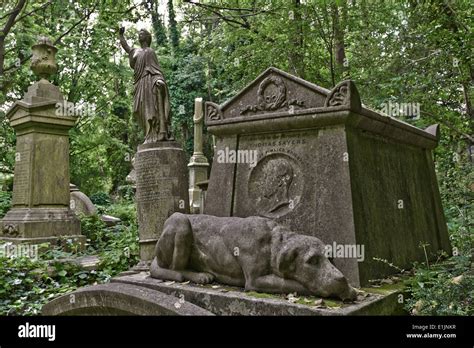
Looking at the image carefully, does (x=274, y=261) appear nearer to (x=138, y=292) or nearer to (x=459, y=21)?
(x=138, y=292)

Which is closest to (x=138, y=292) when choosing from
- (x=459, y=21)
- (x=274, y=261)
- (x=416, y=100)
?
(x=274, y=261)

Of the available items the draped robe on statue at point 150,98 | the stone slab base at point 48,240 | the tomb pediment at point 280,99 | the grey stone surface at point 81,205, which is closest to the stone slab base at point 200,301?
the tomb pediment at point 280,99

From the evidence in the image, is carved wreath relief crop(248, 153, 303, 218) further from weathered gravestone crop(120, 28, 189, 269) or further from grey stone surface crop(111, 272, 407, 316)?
weathered gravestone crop(120, 28, 189, 269)

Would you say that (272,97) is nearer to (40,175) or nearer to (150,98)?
(150,98)

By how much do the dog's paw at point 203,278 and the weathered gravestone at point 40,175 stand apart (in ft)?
19.8

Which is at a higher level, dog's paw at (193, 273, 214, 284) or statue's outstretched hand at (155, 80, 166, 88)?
statue's outstretched hand at (155, 80, 166, 88)

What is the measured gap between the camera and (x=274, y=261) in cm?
401

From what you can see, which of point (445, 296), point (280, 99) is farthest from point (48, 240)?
point (445, 296)

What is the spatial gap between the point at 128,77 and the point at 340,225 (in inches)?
607

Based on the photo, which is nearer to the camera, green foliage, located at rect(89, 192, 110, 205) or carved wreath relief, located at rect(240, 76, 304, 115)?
carved wreath relief, located at rect(240, 76, 304, 115)

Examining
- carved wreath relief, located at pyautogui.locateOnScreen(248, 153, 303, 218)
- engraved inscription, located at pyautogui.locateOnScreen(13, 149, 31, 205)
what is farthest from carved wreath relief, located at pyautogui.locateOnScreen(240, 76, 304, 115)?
engraved inscription, located at pyautogui.locateOnScreen(13, 149, 31, 205)

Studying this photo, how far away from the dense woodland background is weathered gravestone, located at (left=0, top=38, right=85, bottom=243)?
9.19 feet

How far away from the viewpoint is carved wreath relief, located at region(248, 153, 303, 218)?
4875 mm
